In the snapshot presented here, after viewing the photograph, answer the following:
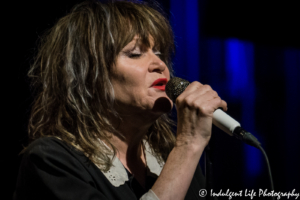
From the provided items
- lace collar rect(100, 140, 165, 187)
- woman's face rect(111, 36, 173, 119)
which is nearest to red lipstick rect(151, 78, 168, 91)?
woman's face rect(111, 36, 173, 119)

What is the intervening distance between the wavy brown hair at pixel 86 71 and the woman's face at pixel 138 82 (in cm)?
3

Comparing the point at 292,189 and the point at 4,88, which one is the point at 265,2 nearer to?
the point at 292,189

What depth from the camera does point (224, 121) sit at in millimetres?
951

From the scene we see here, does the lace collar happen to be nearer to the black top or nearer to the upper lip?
the black top

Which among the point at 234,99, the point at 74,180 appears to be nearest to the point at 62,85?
the point at 74,180

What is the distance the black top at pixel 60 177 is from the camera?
95 centimetres

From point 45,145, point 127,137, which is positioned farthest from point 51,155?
point 127,137

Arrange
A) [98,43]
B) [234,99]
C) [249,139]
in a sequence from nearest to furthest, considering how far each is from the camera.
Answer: [249,139] < [98,43] < [234,99]

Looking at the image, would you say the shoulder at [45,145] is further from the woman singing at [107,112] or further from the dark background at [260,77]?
the dark background at [260,77]

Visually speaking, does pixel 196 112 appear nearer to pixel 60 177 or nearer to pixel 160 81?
pixel 160 81

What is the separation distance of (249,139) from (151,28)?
651mm

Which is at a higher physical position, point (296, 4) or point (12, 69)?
point (296, 4)

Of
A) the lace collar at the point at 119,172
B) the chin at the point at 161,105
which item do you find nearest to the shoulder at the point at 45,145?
the lace collar at the point at 119,172

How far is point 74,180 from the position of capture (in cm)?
97
